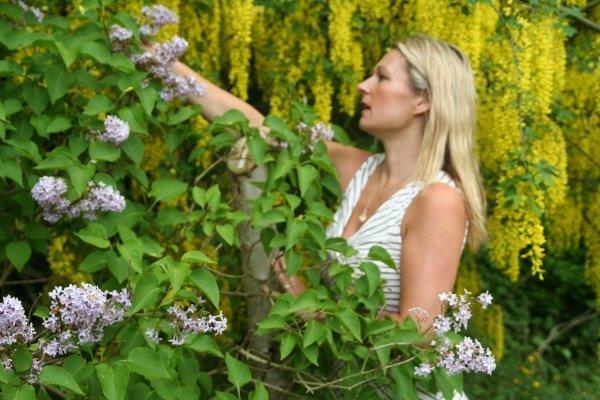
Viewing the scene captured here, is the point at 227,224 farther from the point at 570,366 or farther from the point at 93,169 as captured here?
the point at 570,366

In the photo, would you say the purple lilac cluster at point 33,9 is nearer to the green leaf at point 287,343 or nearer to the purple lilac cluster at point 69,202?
the purple lilac cluster at point 69,202

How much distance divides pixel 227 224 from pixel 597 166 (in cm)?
238

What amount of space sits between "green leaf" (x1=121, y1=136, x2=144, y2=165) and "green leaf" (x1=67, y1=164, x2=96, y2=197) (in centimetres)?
28

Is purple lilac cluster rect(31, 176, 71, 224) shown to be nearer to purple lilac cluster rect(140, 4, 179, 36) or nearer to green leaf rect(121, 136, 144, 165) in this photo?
green leaf rect(121, 136, 144, 165)

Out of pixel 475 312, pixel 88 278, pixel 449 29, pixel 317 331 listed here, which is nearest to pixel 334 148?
pixel 449 29

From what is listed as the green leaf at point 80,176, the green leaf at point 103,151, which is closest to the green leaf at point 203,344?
the green leaf at point 80,176

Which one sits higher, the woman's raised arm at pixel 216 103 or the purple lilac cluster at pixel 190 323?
the purple lilac cluster at pixel 190 323

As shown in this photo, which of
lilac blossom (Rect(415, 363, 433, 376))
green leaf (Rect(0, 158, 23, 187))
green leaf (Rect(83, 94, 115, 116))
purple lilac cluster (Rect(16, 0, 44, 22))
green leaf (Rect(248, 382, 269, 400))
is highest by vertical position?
purple lilac cluster (Rect(16, 0, 44, 22))

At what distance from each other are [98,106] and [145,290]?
3.15 ft

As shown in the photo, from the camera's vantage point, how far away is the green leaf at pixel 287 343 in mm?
2679

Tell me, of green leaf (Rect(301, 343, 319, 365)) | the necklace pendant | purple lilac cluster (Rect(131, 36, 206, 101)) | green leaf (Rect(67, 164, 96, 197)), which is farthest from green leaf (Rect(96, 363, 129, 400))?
the necklace pendant

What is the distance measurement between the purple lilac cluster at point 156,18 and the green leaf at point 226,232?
0.91m

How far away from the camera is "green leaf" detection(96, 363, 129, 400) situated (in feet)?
7.16

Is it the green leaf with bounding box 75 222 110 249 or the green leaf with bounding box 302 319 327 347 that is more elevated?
the green leaf with bounding box 302 319 327 347
